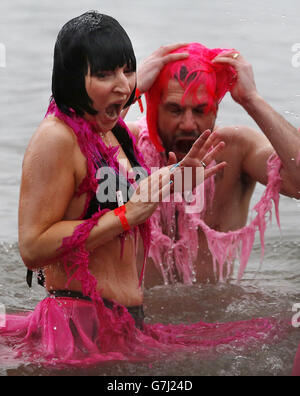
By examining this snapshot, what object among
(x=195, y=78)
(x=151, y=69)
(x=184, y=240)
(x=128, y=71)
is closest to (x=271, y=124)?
(x=195, y=78)

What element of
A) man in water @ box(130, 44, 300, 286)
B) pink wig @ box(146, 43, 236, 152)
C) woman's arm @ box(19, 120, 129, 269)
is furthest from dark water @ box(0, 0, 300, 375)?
pink wig @ box(146, 43, 236, 152)

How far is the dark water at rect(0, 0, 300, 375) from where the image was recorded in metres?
3.54

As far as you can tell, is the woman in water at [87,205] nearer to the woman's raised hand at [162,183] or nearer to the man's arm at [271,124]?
the woman's raised hand at [162,183]

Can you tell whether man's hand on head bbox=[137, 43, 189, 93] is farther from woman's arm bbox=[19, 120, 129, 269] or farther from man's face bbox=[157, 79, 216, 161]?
woman's arm bbox=[19, 120, 129, 269]

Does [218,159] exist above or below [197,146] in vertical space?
below

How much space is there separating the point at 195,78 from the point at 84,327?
149 cm

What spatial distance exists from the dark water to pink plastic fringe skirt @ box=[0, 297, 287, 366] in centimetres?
5

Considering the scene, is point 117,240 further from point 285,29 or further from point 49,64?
point 285,29

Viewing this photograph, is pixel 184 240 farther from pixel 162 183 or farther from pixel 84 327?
pixel 162 183

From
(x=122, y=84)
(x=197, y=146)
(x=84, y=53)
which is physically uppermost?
A: (x=84, y=53)

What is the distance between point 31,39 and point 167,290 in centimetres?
590

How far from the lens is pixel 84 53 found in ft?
9.86

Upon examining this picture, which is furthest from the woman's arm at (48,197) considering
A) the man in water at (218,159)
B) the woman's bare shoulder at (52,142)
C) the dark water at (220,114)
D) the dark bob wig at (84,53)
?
the man in water at (218,159)
